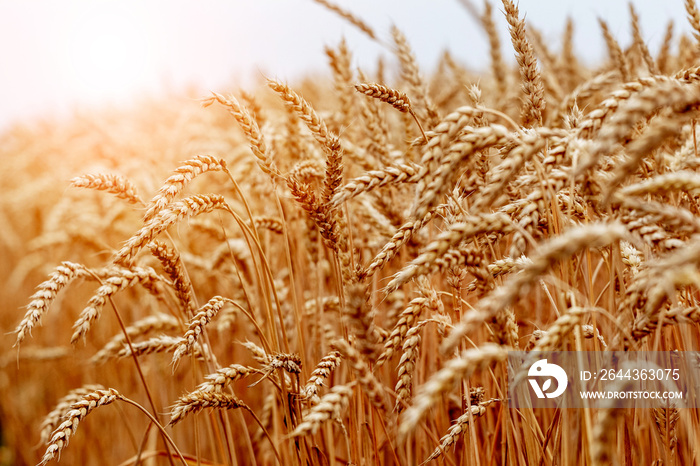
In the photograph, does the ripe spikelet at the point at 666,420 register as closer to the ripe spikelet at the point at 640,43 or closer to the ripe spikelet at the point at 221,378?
the ripe spikelet at the point at 221,378

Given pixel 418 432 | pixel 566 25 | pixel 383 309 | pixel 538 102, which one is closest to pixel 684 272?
pixel 538 102

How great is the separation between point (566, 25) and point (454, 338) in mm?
4670

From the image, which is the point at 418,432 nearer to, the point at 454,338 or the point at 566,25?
the point at 454,338

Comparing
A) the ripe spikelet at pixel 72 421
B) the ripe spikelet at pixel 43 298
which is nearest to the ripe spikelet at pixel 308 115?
the ripe spikelet at pixel 43 298

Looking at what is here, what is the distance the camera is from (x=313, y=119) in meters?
1.69

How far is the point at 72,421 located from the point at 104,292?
367 mm

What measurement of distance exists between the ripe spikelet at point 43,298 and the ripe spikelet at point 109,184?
0.28m

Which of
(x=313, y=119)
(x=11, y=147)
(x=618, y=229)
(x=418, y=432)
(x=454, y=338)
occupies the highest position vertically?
(x=11, y=147)

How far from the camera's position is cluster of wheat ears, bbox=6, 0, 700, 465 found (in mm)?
1111

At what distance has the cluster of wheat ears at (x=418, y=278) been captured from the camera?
111 centimetres

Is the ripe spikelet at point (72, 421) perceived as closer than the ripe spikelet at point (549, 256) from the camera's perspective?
No

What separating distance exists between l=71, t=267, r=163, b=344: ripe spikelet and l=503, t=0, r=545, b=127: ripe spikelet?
1.43m

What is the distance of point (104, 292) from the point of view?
159cm

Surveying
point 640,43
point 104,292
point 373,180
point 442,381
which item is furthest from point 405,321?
point 640,43
